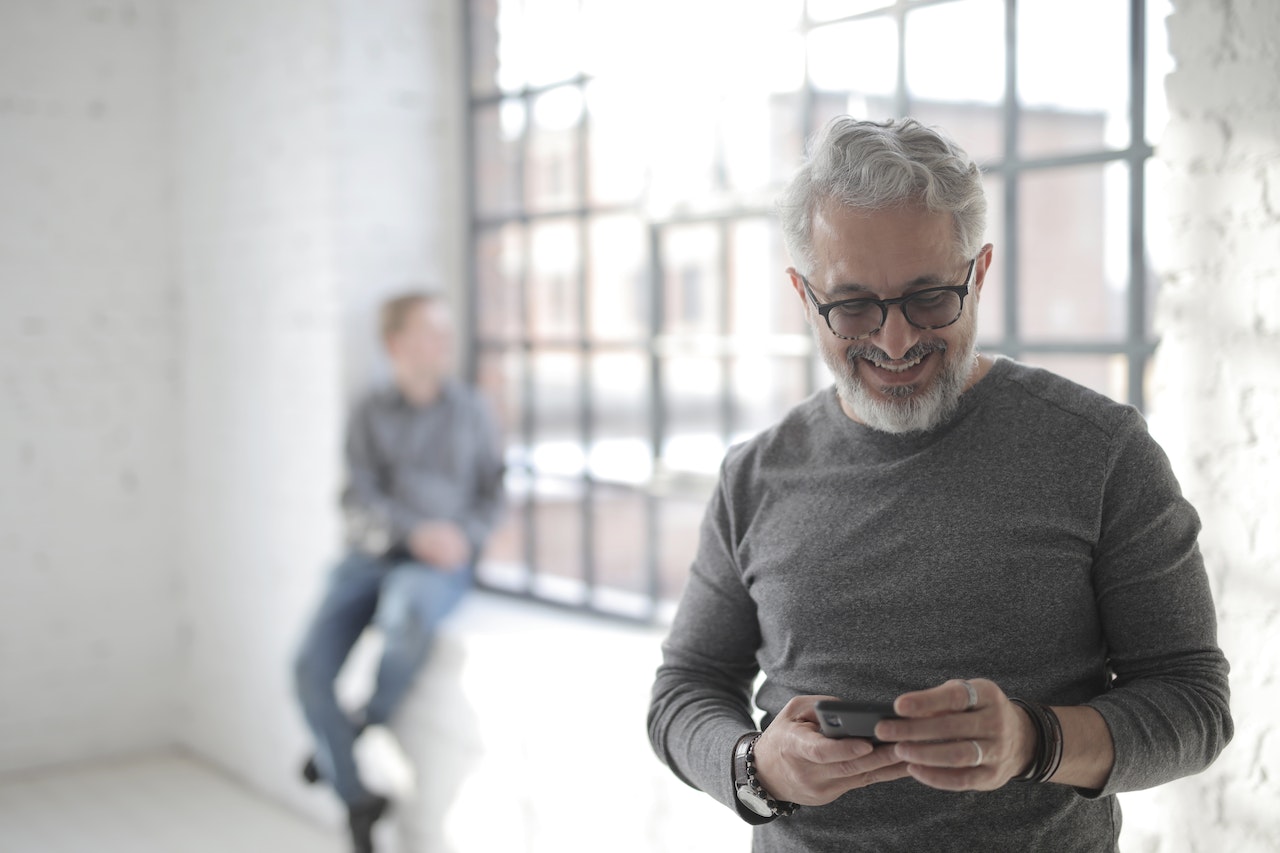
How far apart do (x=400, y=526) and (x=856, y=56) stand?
1.95 m

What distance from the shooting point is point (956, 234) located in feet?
4.98

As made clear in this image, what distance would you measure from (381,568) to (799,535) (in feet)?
7.77

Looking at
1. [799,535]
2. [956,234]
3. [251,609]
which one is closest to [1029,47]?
[956,234]

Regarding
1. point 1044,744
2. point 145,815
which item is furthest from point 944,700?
point 145,815

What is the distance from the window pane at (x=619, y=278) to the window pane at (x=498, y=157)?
1.57ft

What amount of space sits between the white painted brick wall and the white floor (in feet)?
10.3

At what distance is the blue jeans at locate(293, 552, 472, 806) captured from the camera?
3.60 m

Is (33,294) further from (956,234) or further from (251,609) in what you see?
(956,234)

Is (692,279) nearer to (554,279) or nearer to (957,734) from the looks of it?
(554,279)

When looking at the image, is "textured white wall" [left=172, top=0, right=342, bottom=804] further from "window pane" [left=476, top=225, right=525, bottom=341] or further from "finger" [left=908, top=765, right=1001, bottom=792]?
"finger" [left=908, top=765, right=1001, bottom=792]

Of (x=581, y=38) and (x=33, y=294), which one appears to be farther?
(x=33, y=294)

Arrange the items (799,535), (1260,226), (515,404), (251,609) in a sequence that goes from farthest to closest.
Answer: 1. (251,609)
2. (515,404)
3. (1260,226)
4. (799,535)

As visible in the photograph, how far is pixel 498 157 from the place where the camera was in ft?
13.5

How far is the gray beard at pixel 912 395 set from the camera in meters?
1.55
